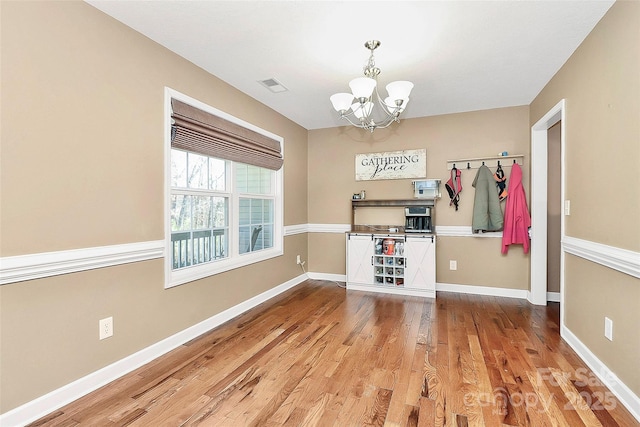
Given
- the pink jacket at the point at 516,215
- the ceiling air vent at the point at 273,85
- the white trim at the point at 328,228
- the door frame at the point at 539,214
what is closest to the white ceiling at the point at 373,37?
the ceiling air vent at the point at 273,85

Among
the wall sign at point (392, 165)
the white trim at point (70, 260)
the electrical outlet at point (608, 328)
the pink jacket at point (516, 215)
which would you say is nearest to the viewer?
the white trim at point (70, 260)

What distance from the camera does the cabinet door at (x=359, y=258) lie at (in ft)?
13.7

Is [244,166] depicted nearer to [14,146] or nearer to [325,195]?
[325,195]

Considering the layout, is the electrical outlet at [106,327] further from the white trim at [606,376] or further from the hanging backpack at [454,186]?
the hanging backpack at [454,186]

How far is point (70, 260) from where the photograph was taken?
5.94 feet

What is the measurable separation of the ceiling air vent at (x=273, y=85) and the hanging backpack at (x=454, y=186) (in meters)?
2.45

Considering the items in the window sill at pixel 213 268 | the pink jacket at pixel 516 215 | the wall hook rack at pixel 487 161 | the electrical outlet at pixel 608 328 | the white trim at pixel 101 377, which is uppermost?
the wall hook rack at pixel 487 161

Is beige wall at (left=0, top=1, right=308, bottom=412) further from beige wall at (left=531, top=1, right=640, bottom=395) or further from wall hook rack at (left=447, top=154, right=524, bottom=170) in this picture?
wall hook rack at (left=447, top=154, right=524, bottom=170)

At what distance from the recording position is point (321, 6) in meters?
1.95

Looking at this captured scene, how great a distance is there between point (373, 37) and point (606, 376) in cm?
282

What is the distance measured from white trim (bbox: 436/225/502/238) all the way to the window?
7.53ft

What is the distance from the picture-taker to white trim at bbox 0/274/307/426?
5.33 feet

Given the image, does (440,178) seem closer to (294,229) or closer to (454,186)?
(454,186)

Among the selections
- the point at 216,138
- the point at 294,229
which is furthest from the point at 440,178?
the point at 216,138
